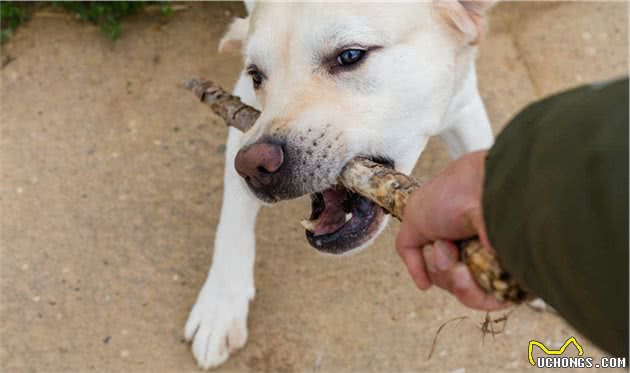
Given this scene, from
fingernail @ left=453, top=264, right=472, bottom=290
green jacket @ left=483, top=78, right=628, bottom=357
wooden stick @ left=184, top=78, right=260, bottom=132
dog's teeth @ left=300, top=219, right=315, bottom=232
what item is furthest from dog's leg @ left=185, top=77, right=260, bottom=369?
green jacket @ left=483, top=78, right=628, bottom=357

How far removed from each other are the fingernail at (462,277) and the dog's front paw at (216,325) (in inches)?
55.7

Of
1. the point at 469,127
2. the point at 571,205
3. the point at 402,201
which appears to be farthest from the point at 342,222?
the point at 571,205

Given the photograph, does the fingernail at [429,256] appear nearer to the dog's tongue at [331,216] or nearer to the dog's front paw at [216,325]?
the dog's tongue at [331,216]

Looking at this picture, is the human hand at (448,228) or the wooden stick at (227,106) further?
the wooden stick at (227,106)

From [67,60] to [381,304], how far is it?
6.74 feet

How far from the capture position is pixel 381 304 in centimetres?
281

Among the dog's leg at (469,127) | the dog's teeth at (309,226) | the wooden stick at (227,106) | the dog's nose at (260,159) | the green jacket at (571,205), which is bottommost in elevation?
the dog's leg at (469,127)

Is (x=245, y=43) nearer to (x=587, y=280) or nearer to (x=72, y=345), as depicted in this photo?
(x=72, y=345)

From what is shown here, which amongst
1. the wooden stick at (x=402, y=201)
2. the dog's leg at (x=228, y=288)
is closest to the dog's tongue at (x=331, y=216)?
the wooden stick at (x=402, y=201)

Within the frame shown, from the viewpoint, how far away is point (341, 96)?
85.4 inches

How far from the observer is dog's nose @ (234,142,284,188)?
2049mm

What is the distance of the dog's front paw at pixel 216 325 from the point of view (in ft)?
8.66

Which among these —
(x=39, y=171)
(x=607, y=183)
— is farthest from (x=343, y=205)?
(x=39, y=171)

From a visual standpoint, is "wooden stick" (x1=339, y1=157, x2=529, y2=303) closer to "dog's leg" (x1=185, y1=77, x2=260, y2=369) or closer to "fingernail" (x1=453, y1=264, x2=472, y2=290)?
"fingernail" (x1=453, y1=264, x2=472, y2=290)
